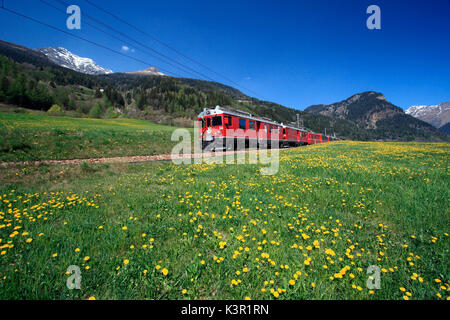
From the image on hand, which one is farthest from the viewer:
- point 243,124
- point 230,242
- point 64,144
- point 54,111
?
point 54,111

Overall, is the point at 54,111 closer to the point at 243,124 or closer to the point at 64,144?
the point at 64,144

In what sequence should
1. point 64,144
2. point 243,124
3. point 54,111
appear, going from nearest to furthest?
point 64,144 → point 243,124 → point 54,111

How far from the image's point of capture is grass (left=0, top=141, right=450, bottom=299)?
92.4 inches

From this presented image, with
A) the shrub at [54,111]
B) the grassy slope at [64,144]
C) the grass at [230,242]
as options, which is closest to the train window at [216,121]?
the grassy slope at [64,144]

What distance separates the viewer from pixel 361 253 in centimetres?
305

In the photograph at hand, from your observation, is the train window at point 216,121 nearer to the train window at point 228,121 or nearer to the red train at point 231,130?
the red train at point 231,130

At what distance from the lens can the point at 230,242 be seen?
10.8 feet

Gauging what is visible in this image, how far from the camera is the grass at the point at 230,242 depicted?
7.70 ft

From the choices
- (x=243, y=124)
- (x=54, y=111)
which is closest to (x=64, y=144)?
(x=243, y=124)

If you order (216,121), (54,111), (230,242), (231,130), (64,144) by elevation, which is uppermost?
(54,111)

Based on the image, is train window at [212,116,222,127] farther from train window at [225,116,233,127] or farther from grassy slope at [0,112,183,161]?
grassy slope at [0,112,183,161]

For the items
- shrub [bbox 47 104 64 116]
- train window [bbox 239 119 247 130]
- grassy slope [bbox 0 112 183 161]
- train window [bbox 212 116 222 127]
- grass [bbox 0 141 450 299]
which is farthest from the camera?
shrub [bbox 47 104 64 116]

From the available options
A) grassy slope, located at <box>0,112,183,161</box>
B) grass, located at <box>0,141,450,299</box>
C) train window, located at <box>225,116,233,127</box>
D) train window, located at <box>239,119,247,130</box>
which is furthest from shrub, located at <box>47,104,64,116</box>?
grass, located at <box>0,141,450,299</box>
